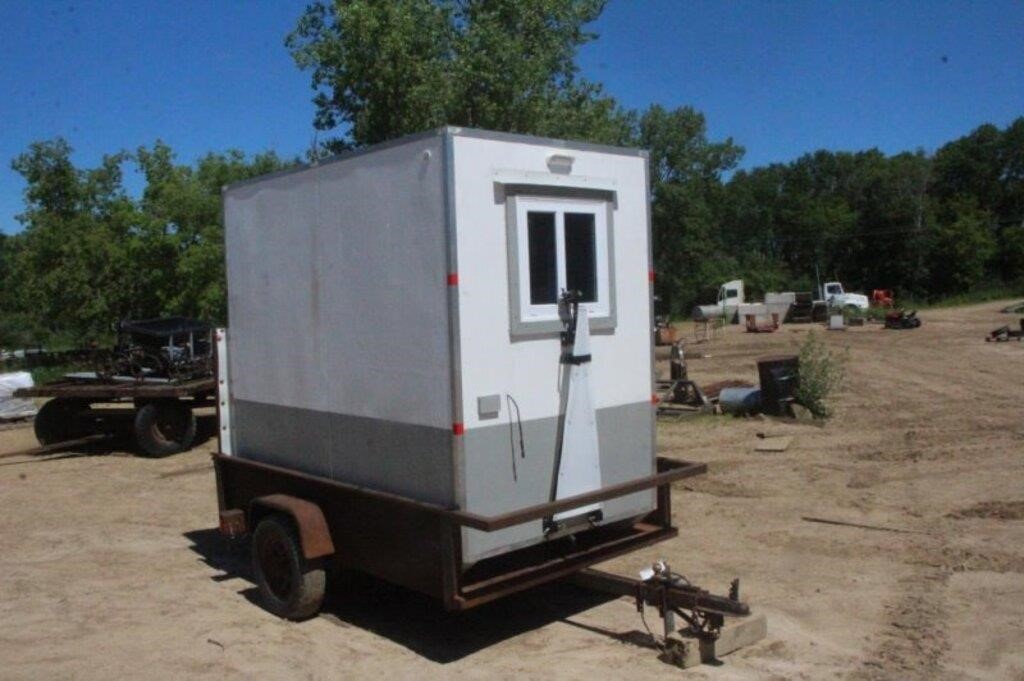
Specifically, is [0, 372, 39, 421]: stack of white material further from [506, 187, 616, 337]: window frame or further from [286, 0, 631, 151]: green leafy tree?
[506, 187, 616, 337]: window frame

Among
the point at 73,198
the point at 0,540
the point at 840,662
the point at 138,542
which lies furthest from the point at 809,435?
the point at 73,198

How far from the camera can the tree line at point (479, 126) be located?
16641mm

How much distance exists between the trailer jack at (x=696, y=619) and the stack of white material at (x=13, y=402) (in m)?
16.5

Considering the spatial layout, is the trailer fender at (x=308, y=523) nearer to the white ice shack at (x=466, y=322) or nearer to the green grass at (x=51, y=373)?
the white ice shack at (x=466, y=322)

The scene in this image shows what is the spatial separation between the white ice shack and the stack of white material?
14.3 meters

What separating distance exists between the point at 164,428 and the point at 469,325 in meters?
10.1

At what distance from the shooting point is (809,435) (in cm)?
1260

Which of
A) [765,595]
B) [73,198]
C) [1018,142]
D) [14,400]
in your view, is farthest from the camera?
[1018,142]

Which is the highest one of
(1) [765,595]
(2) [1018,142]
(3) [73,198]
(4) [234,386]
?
(2) [1018,142]

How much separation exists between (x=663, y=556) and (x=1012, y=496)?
384 cm

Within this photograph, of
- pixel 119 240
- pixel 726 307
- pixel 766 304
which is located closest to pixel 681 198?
pixel 726 307

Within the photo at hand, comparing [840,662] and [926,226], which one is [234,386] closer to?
[840,662]

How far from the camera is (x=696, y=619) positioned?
520 centimetres

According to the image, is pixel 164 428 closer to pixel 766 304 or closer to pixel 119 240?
pixel 119 240
